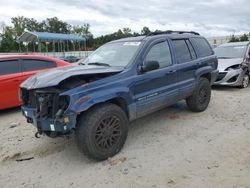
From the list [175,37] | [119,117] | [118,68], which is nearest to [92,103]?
[119,117]

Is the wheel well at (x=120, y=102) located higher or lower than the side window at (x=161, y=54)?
lower

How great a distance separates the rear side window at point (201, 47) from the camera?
6.30 meters

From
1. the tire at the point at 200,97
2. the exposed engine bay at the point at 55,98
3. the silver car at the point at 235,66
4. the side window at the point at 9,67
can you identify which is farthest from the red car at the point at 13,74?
the silver car at the point at 235,66

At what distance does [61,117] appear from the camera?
3.71m

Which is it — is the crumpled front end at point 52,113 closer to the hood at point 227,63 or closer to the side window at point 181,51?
the side window at point 181,51

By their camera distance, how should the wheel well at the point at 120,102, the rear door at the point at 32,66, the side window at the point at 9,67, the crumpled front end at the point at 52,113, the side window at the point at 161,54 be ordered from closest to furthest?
1. the crumpled front end at the point at 52,113
2. the wheel well at the point at 120,102
3. the side window at the point at 161,54
4. the side window at the point at 9,67
5. the rear door at the point at 32,66

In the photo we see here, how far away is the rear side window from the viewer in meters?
6.30

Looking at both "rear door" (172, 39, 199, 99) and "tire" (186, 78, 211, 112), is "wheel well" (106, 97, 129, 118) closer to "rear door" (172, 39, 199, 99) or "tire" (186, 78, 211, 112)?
"rear door" (172, 39, 199, 99)

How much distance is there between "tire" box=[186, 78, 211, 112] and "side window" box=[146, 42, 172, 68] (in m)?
1.25

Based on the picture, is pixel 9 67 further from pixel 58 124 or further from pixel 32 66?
pixel 58 124

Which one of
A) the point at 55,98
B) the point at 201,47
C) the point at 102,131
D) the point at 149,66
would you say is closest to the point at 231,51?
the point at 201,47

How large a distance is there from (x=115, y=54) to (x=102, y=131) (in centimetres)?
169

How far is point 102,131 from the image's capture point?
405 cm

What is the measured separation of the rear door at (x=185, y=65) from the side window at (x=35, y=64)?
3814 mm
